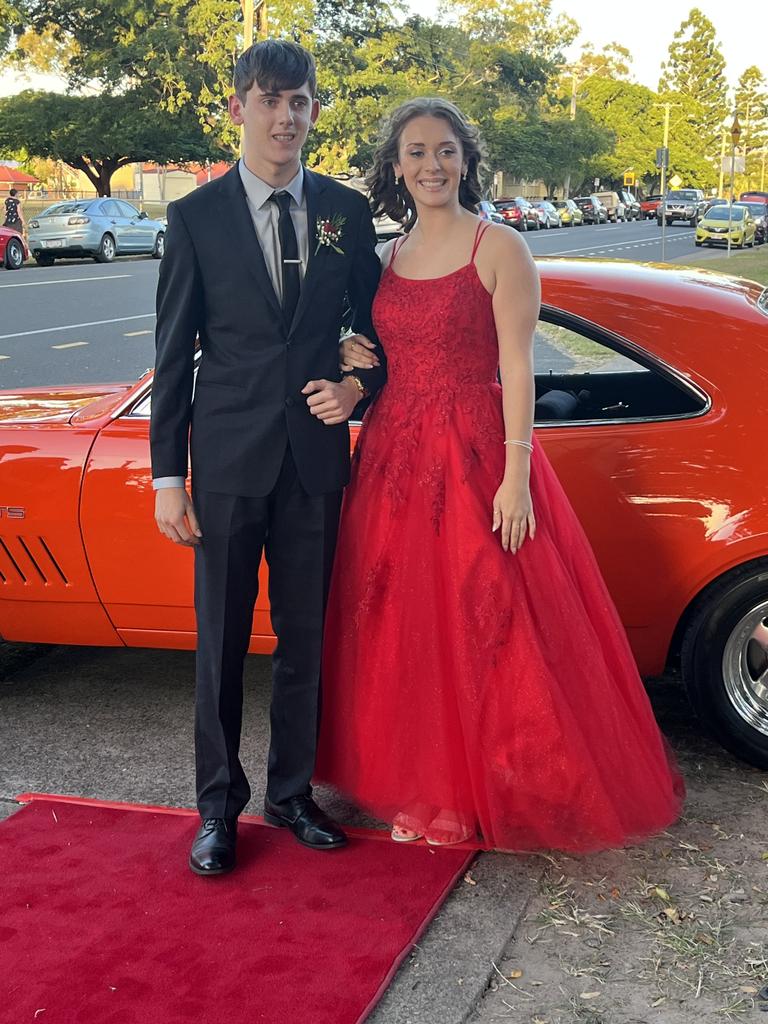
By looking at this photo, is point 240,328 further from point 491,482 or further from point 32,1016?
point 32,1016

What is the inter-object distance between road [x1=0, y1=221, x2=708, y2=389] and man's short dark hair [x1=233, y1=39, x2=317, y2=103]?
13.2 feet

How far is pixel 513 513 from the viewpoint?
10.6 ft

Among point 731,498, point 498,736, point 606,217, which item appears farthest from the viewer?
point 606,217

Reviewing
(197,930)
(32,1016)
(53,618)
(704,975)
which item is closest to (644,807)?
(704,975)

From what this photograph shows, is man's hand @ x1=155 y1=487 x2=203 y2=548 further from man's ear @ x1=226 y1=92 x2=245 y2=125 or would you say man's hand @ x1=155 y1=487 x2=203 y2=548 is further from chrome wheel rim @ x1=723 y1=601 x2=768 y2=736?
chrome wheel rim @ x1=723 y1=601 x2=768 y2=736

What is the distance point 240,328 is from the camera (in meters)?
3.11

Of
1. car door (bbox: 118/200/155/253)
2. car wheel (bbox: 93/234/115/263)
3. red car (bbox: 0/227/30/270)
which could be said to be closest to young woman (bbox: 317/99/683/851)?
red car (bbox: 0/227/30/270)

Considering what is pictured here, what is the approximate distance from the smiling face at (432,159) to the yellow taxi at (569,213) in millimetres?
60651

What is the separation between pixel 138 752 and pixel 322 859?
966 millimetres

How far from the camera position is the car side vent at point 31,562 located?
4113 mm

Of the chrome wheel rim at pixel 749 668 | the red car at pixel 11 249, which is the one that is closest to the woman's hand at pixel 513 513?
the chrome wheel rim at pixel 749 668

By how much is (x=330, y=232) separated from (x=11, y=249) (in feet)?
78.9

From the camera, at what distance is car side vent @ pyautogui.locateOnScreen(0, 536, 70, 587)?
4113mm

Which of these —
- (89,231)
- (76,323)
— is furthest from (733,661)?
(89,231)
